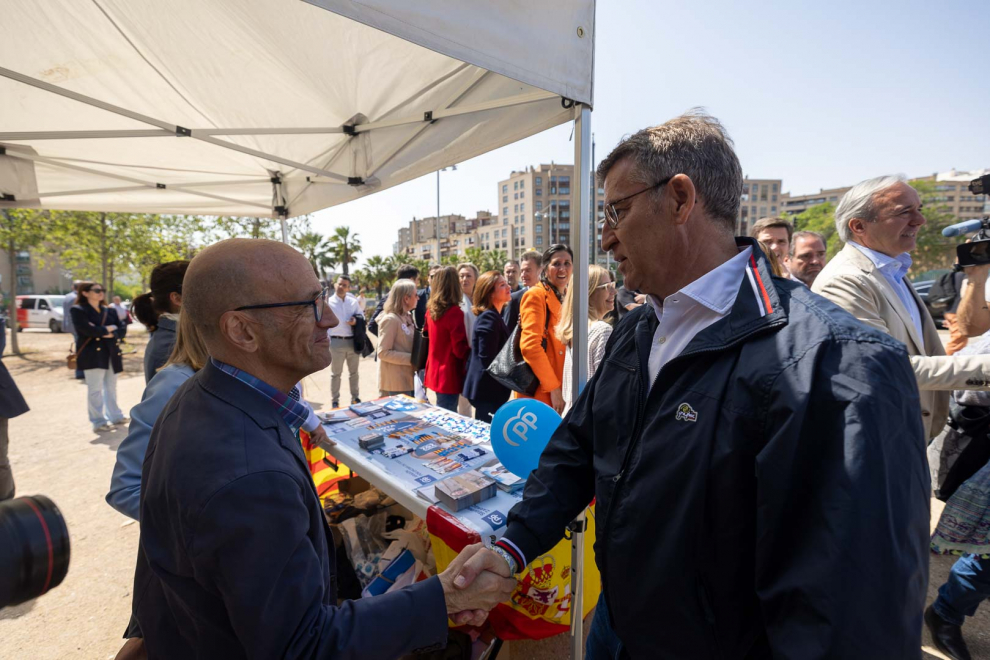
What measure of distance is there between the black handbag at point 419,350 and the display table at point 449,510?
6.26 feet

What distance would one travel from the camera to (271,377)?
1.39 m

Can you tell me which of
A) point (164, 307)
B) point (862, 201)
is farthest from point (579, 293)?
point (164, 307)

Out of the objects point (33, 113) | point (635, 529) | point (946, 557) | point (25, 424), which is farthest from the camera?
point (25, 424)

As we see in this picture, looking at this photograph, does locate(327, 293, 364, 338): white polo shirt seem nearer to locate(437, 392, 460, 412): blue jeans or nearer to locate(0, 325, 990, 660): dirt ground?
locate(0, 325, 990, 660): dirt ground

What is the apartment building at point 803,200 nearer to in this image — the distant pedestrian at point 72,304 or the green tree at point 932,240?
the green tree at point 932,240

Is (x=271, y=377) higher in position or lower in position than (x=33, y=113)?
lower

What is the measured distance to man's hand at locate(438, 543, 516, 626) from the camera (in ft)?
4.34

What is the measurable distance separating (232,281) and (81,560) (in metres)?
3.71

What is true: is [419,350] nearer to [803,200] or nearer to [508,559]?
[508,559]

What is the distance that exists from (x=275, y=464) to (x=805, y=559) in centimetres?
114

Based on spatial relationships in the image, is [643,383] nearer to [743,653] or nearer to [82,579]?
[743,653]

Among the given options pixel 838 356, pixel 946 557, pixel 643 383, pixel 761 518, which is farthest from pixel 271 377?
pixel 946 557

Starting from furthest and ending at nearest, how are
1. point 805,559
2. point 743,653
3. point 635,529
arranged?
1. point 635,529
2. point 743,653
3. point 805,559

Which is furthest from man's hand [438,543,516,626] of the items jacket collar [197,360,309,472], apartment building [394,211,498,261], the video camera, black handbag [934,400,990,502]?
apartment building [394,211,498,261]
